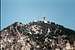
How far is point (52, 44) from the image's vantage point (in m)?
3.88

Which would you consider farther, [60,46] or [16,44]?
[16,44]

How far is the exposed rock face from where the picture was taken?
12.6ft

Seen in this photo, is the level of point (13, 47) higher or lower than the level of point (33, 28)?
lower

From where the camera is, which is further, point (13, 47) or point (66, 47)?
point (13, 47)

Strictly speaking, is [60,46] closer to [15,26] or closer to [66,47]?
[66,47]

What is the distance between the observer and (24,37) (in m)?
4.08

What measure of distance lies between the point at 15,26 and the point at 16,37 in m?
0.22

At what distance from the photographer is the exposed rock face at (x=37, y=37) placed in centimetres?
384

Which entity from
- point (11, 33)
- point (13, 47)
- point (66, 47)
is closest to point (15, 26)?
point (11, 33)

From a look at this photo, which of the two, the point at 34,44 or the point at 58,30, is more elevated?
the point at 58,30

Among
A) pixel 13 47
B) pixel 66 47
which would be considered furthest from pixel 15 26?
pixel 66 47

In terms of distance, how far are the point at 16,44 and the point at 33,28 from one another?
1.45ft

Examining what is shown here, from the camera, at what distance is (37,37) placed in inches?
157

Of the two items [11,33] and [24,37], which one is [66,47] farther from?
[11,33]
